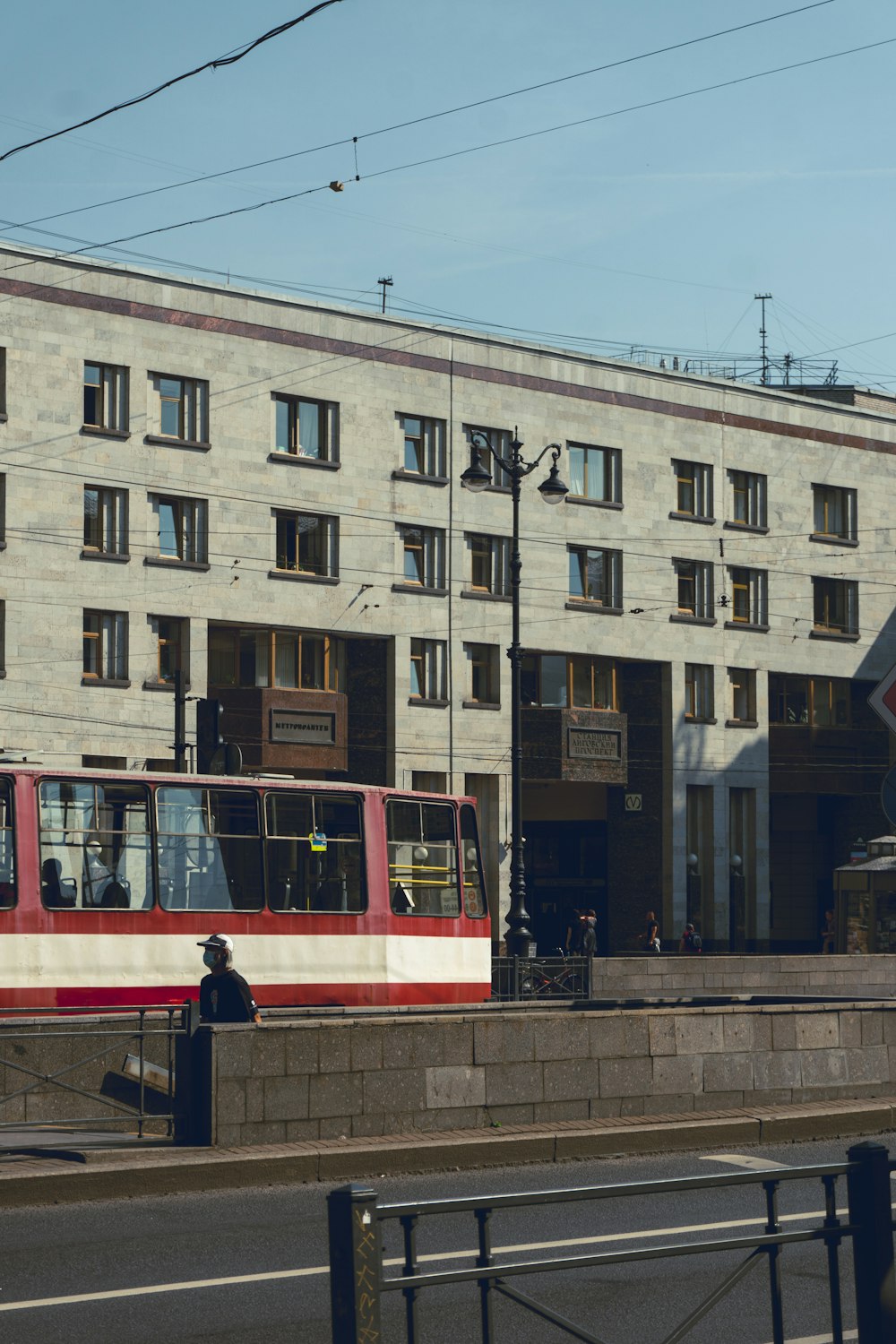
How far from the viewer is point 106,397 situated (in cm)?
4906

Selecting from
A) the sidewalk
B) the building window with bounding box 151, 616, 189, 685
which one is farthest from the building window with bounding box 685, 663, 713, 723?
the sidewalk

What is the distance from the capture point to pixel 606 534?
58562 millimetres

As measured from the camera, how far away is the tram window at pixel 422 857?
2428 cm

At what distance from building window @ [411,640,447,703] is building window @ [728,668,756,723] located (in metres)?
11.7

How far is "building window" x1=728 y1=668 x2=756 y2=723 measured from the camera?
62.1 metres

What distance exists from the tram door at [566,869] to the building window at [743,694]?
19.6 ft

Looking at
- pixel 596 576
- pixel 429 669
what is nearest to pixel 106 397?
pixel 429 669

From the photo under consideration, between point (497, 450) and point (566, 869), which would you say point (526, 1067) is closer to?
point (497, 450)

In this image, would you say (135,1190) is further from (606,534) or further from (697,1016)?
(606,534)

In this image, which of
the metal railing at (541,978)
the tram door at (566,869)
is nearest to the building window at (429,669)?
the tram door at (566,869)

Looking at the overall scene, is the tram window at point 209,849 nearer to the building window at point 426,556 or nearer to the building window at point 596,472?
the building window at point 426,556

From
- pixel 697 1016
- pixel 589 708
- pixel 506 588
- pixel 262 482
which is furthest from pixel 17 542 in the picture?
pixel 697 1016

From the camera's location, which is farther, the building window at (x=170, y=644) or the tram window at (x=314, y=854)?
the building window at (x=170, y=644)

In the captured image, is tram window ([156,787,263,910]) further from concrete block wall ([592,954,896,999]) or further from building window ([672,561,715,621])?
building window ([672,561,715,621])
